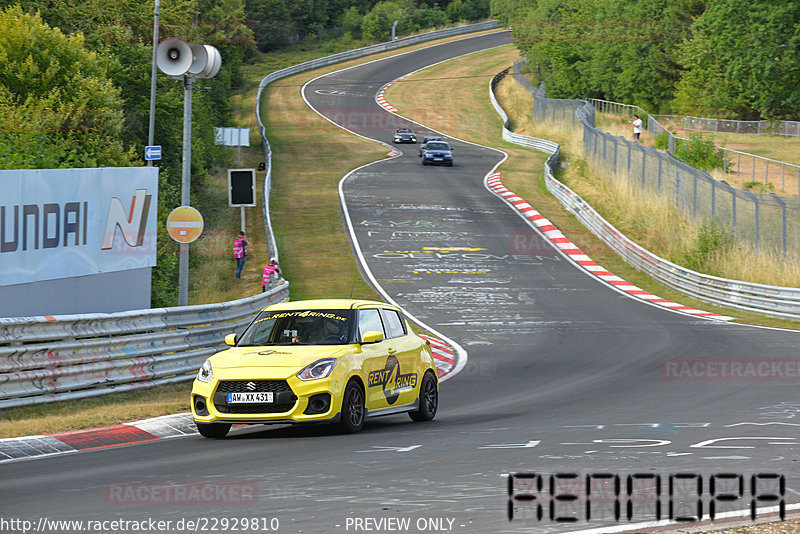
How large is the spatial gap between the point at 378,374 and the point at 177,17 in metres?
36.3

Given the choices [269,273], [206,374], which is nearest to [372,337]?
[206,374]

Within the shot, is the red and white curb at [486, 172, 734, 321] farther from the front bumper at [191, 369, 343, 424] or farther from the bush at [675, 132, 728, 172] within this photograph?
the front bumper at [191, 369, 343, 424]

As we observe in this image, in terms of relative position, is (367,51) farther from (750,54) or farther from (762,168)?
(762,168)

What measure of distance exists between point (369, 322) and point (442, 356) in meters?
8.81

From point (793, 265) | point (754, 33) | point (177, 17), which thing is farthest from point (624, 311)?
point (754, 33)

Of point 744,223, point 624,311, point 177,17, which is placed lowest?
point 624,311

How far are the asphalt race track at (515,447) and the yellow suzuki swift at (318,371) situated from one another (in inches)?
13.6

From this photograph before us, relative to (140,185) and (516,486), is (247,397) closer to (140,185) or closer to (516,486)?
(516,486)

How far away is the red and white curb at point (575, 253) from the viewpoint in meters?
29.1

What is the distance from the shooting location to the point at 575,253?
37.6 metres

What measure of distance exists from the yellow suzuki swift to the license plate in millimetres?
11

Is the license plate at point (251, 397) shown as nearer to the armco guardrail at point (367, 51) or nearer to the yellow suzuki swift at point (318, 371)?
the yellow suzuki swift at point (318, 371)

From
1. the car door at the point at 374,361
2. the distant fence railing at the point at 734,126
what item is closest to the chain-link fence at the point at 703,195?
the distant fence railing at the point at 734,126

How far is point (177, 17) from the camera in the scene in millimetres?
45406
